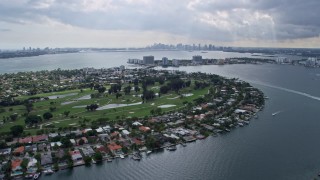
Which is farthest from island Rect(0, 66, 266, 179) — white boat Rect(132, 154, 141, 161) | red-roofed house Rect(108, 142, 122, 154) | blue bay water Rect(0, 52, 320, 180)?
blue bay water Rect(0, 52, 320, 180)

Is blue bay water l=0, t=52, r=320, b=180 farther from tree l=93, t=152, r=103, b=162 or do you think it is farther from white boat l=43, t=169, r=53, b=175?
tree l=93, t=152, r=103, b=162

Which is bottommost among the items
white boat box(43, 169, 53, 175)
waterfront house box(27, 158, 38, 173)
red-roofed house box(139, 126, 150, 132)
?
white boat box(43, 169, 53, 175)

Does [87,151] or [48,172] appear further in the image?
[87,151]

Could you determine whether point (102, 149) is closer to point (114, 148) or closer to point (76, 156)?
point (114, 148)

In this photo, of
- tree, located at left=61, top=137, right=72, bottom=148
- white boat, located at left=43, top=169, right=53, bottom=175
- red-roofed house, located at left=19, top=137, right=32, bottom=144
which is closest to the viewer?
white boat, located at left=43, top=169, right=53, bottom=175

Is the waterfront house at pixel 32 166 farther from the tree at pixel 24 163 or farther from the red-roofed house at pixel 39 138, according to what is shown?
the red-roofed house at pixel 39 138

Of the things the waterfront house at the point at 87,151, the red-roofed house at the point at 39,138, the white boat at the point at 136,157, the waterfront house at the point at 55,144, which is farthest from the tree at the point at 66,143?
the white boat at the point at 136,157

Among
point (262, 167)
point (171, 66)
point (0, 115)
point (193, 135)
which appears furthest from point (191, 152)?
point (171, 66)

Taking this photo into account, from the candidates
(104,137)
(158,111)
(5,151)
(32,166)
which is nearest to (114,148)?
(104,137)
